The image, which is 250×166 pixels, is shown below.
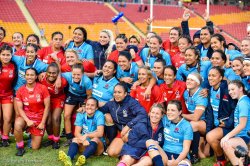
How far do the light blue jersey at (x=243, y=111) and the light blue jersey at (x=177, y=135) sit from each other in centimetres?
63

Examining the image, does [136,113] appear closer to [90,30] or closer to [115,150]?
[115,150]

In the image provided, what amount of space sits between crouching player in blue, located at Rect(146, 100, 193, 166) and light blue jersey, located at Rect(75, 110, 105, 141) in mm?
987

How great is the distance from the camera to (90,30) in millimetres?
24031

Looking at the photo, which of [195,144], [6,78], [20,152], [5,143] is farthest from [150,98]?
[5,143]

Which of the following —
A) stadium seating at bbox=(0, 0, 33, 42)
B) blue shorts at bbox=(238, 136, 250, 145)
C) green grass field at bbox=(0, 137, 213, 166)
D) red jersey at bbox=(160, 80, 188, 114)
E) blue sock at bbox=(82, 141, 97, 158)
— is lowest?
green grass field at bbox=(0, 137, 213, 166)

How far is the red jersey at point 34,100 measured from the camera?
5.79 m

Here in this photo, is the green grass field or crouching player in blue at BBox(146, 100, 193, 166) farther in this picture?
the green grass field

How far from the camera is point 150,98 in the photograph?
5664 millimetres

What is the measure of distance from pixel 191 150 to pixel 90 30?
19.6 meters

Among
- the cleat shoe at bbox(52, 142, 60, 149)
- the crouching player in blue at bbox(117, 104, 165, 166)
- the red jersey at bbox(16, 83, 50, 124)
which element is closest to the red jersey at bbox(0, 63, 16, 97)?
the red jersey at bbox(16, 83, 50, 124)

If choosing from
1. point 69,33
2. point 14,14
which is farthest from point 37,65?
point 14,14

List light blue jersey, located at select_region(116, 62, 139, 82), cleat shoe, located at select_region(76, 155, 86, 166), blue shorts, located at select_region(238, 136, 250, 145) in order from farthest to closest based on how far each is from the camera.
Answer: light blue jersey, located at select_region(116, 62, 139, 82) → cleat shoe, located at select_region(76, 155, 86, 166) → blue shorts, located at select_region(238, 136, 250, 145)

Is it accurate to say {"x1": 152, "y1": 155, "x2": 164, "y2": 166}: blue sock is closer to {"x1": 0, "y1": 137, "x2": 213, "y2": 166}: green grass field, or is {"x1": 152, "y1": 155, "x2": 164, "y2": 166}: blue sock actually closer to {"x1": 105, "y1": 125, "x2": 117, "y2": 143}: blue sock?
{"x1": 0, "y1": 137, "x2": 213, "y2": 166}: green grass field

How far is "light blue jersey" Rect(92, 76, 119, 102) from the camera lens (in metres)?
5.89
